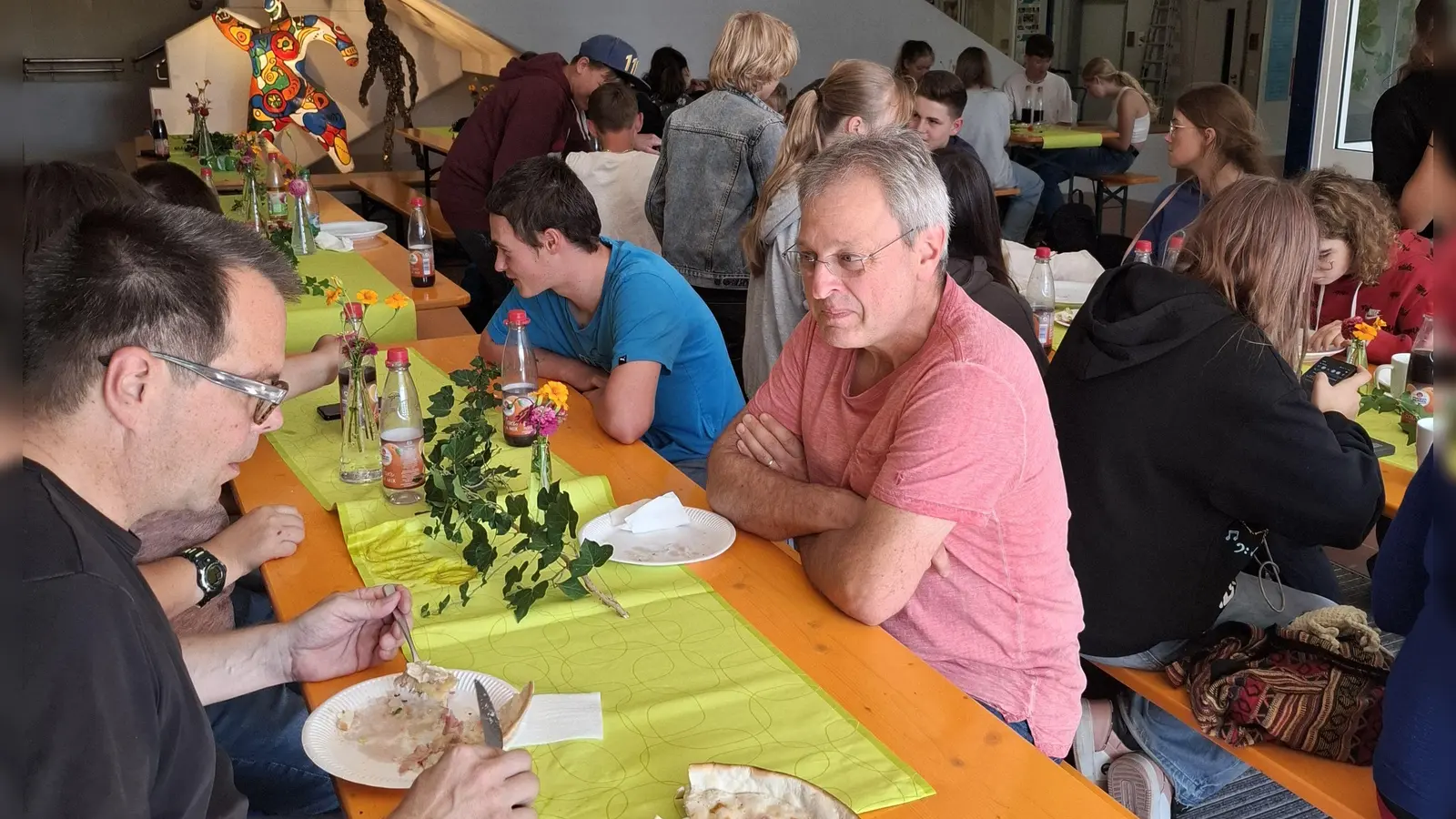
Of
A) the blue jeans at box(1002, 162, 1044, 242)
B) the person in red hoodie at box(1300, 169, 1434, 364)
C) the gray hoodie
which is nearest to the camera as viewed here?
the person in red hoodie at box(1300, 169, 1434, 364)

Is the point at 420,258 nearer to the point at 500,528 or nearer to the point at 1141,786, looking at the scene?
the point at 500,528

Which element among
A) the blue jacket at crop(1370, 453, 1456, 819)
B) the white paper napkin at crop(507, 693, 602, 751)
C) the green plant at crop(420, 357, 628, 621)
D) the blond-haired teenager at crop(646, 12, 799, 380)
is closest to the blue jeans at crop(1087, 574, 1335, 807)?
the blue jacket at crop(1370, 453, 1456, 819)

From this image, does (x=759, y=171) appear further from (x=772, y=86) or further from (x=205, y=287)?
(x=205, y=287)

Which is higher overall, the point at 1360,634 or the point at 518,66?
the point at 518,66

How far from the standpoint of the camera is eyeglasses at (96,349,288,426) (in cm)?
109

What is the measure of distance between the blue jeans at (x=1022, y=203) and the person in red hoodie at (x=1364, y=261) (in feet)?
14.2

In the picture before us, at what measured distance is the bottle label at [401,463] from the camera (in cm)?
205

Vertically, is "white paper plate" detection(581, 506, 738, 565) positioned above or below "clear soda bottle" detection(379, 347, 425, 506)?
below

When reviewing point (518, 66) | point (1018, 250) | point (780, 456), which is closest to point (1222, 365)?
point (780, 456)

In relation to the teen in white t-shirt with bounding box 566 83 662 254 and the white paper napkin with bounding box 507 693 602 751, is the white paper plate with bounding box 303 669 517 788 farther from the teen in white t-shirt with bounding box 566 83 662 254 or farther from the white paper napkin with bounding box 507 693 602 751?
the teen in white t-shirt with bounding box 566 83 662 254

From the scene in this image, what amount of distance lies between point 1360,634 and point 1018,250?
6.96ft

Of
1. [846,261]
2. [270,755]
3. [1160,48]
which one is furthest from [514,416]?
[1160,48]

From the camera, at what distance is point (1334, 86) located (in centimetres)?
607

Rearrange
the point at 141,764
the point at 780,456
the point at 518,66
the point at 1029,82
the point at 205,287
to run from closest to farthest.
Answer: the point at 141,764 → the point at 205,287 → the point at 780,456 → the point at 518,66 → the point at 1029,82
